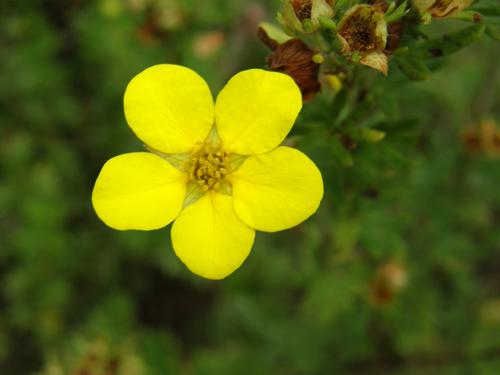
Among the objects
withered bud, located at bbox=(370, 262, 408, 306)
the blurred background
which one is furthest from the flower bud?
withered bud, located at bbox=(370, 262, 408, 306)

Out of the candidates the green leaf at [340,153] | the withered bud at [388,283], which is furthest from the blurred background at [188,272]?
the green leaf at [340,153]

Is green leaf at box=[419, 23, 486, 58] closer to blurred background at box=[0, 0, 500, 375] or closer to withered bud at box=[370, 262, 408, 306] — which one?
blurred background at box=[0, 0, 500, 375]

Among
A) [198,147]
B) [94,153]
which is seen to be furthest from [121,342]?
[198,147]

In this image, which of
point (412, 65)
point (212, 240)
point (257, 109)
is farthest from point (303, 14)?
point (212, 240)

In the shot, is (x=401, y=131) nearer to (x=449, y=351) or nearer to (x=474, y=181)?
(x=474, y=181)

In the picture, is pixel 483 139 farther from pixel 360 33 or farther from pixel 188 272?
pixel 188 272

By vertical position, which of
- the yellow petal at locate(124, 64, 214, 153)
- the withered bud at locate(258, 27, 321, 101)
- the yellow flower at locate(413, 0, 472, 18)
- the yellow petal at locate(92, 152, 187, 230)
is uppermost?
the yellow flower at locate(413, 0, 472, 18)
